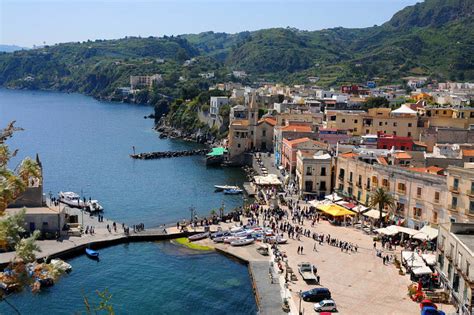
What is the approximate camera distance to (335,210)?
A: 5016 cm

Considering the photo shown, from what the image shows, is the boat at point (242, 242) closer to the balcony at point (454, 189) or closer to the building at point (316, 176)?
the balcony at point (454, 189)

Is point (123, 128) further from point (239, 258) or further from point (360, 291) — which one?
point (360, 291)

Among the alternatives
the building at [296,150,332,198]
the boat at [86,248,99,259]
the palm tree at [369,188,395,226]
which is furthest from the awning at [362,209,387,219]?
the boat at [86,248,99,259]

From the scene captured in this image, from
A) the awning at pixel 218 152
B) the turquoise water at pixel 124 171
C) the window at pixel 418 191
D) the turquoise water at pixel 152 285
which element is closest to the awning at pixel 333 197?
the window at pixel 418 191

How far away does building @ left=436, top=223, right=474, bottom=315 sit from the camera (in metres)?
29.5

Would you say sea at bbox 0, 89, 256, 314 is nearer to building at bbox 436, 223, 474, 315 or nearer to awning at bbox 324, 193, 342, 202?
awning at bbox 324, 193, 342, 202

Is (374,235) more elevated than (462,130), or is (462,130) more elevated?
(462,130)


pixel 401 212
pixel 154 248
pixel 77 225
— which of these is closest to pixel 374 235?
pixel 401 212

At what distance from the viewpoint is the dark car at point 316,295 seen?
108ft

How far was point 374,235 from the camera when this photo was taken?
4662 centimetres

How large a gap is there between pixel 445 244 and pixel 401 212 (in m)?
14.6

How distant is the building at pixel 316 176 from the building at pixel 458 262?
85.2 feet

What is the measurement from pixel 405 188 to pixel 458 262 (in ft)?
56.4

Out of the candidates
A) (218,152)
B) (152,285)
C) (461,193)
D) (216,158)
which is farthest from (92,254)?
(218,152)
